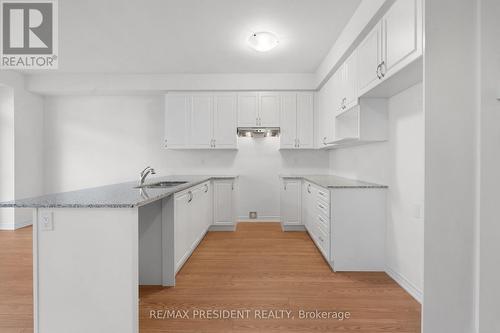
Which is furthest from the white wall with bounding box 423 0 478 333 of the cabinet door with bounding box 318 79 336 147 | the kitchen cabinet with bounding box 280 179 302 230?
the kitchen cabinet with bounding box 280 179 302 230

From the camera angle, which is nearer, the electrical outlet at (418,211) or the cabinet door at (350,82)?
the electrical outlet at (418,211)

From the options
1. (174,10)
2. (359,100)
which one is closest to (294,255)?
(359,100)

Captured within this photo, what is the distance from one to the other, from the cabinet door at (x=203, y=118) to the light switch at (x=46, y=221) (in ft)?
11.1

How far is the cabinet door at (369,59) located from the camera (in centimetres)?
232

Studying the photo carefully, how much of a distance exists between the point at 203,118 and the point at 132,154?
68.8 inches

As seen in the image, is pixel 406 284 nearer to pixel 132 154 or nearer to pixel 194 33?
pixel 194 33

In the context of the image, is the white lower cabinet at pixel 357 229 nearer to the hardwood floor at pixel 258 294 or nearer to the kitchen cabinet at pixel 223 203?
the hardwood floor at pixel 258 294

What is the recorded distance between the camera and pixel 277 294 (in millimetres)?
2338

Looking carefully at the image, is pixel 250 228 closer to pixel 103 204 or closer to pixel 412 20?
pixel 103 204

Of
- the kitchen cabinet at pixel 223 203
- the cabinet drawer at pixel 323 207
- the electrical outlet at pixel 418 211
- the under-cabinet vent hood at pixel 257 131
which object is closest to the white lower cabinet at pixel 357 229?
the cabinet drawer at pixel 323 207

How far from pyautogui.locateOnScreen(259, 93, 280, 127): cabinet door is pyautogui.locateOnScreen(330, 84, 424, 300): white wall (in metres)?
2.17

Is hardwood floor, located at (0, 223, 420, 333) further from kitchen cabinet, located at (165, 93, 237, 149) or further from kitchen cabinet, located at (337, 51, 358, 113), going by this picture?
kitchen cabinet, located at (165, 93, 237, 149)

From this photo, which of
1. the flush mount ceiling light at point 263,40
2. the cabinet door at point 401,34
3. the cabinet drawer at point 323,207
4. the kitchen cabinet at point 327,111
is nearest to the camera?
the cabinet door at point 401,34

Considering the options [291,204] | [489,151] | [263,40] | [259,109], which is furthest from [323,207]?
[259,109]
